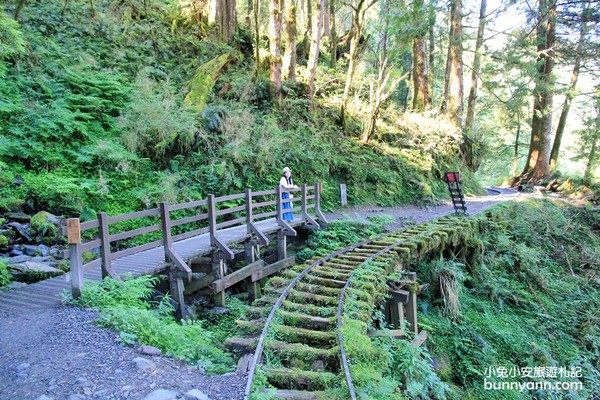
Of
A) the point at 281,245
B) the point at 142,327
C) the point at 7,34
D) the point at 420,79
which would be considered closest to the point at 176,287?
the point at 142,327

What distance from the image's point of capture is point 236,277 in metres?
8.12

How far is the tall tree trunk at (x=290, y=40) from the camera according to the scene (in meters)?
16.3

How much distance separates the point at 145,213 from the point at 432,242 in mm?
6586

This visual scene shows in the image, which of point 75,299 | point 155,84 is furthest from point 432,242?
point 155,84

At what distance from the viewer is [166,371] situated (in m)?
3.79

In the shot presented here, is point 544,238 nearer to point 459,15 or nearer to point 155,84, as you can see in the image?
point 459,15

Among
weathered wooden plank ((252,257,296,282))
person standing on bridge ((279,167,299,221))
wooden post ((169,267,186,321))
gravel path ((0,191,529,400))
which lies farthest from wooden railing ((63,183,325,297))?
gravel path ((0,191,529,400))

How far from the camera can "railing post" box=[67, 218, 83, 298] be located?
5.14m

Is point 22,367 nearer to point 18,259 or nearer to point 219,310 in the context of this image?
point 219,310

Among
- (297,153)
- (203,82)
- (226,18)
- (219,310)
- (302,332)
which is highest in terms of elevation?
(226,18)

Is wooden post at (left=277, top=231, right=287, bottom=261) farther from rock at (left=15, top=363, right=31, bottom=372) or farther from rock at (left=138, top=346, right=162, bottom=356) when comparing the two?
rock at (left=15, top=363, right=31, bottom=372)

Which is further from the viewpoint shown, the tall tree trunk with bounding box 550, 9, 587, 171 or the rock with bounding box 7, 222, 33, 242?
the tall tree trunk with bounding box 550, 9, 587, 171

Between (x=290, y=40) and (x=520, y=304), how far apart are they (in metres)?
13.9

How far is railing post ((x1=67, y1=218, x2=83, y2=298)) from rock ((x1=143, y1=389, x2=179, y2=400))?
8.82ft
